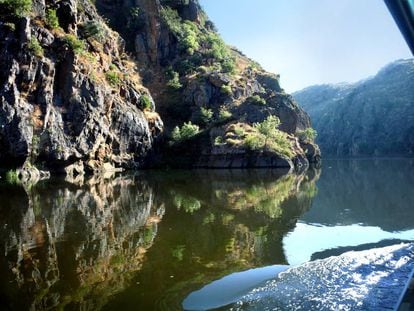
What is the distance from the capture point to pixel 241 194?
28.9 meters

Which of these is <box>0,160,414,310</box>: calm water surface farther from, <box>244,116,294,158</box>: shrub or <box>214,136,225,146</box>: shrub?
<box>214,136,225,146</box>: shrub

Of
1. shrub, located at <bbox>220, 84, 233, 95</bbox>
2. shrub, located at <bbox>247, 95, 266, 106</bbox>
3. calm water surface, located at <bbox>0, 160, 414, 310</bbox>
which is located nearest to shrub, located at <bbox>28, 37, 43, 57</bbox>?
calm water surface, located at <bbox>0, 160, 414, 310</bbox>

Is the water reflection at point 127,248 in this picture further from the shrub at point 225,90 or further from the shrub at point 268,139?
the shrub at point 225,90

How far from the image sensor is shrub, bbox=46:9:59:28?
54.0 m

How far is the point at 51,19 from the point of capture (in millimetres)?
54188

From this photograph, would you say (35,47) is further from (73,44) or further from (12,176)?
(12,176)

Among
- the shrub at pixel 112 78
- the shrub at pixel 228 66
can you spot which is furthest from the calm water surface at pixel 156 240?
the shrub at pixel 228 66

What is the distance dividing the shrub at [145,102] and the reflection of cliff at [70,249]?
51137 mm

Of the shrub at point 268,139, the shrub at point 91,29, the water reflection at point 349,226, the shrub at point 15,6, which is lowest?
the water reflection at point 349,226

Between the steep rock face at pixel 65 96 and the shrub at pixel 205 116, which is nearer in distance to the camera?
the steep rock face at pixel 65 96

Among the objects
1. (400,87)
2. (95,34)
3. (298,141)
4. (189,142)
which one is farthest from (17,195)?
(400,87)

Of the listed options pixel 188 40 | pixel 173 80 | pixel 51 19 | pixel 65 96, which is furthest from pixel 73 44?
pixel 188 40

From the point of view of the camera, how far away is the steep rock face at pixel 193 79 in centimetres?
8625

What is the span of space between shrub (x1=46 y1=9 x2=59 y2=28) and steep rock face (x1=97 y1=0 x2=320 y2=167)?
30441 millimetres
